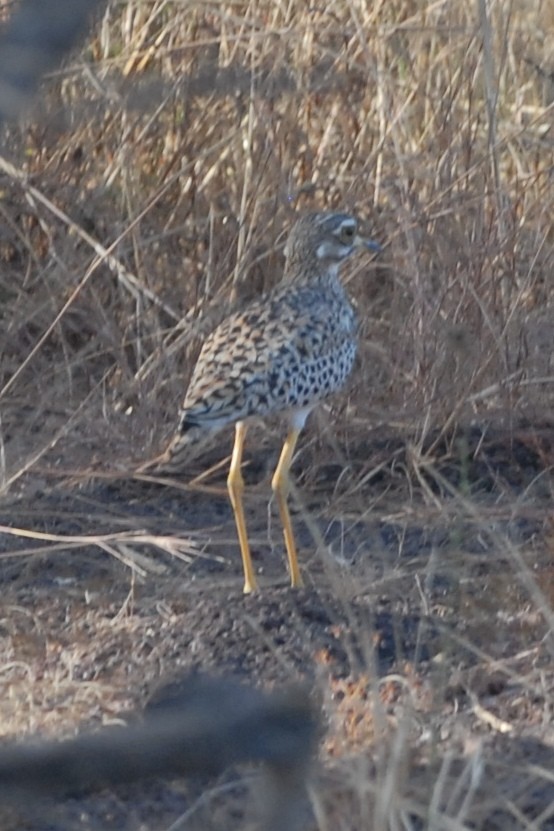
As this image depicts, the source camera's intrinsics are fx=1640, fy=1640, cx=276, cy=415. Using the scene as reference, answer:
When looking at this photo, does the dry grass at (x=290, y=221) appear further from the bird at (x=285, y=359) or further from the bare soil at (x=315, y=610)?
the bird at (x=285, y=359)

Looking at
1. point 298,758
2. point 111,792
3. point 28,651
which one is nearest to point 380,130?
point 28,651

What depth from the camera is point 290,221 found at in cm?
595

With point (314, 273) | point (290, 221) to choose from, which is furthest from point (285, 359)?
point (290, 221)

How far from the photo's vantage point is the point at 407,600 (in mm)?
4180

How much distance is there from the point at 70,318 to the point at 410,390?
4.87ft

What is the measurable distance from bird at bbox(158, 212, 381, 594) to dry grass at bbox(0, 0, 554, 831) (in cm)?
41

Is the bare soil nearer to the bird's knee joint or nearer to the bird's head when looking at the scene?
the bird's knee joint

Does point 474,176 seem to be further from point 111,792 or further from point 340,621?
point 111,792

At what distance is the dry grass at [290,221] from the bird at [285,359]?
1.33 ft

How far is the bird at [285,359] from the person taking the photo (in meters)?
4.36

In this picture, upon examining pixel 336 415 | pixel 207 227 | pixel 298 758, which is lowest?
pixel 336 415

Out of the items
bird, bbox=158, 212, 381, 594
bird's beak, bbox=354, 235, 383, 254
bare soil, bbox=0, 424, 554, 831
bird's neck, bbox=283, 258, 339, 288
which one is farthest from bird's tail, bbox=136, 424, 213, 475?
bird's beak, bbox=354, 235, 383, 254

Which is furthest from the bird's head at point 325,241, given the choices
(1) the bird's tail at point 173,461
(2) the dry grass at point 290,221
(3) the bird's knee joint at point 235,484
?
(3) the bird's knee joint at point 235,484

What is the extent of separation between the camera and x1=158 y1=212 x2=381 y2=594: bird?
4363 millimetres
